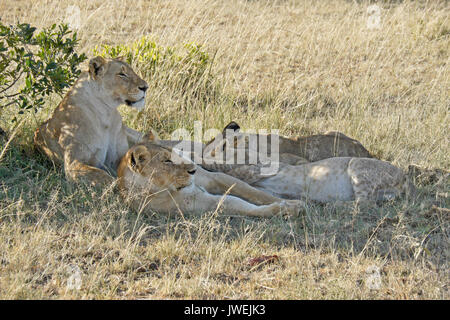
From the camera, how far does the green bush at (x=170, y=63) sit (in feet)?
25.5

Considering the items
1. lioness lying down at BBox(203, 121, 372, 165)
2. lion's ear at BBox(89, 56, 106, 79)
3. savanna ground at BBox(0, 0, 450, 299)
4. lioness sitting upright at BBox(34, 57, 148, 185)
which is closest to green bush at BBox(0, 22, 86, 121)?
lioness sitting upright at BBox(34, 57, 148, 185)

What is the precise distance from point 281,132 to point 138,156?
276 centimetres

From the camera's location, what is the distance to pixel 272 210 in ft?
17.2

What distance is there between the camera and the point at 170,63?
793 centimetres

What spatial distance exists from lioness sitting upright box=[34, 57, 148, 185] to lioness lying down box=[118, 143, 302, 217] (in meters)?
0.50

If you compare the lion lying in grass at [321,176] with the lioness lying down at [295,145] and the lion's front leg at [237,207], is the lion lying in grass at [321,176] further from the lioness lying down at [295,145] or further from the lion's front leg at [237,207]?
the lion's front leg at [237,207]

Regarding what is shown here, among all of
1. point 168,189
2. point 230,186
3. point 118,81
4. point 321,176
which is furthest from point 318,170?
point 118,81

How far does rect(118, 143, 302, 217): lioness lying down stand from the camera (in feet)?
16.7

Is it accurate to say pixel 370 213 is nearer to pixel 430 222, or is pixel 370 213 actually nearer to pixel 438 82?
pixel 430 222

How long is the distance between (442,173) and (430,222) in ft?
3.29

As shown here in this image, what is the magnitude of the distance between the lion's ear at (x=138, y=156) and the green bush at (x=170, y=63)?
2628 millimetres

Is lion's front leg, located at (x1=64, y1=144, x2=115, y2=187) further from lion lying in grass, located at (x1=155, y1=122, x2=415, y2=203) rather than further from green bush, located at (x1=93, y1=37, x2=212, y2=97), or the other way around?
green bush, located at (x1=93, y1=37, x2=212, y2=97)

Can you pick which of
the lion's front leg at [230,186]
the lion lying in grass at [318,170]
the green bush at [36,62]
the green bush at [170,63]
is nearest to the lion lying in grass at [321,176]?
the lion lying in grass at [318,170]

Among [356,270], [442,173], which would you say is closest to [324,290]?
[356,270]
